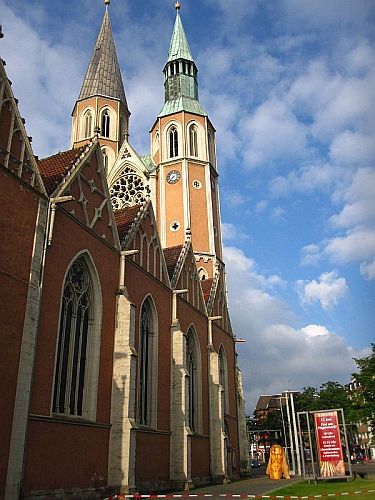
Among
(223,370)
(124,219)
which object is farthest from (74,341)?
(223,370)

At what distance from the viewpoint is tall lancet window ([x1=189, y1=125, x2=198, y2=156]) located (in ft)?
154

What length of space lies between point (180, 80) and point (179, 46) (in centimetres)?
608

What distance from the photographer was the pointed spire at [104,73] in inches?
1964

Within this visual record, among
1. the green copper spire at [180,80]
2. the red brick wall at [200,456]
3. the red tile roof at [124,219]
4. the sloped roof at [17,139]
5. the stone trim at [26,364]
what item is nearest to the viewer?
the stone trim at [26,364]

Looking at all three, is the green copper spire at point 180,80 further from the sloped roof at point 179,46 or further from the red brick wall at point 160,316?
the red brick wall at point 160,316

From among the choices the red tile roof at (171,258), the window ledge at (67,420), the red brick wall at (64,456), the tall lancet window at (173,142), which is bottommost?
the red brick wall at (64,456)

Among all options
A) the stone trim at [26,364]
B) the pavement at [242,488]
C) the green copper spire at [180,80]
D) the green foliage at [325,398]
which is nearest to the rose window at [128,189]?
the green copper spire at [180,80]

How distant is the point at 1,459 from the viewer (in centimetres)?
1319

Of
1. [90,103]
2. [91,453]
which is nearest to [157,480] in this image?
[91,453]

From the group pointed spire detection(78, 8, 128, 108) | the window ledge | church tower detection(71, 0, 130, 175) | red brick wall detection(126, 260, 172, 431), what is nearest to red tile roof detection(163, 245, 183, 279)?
red brick wall detection(126, 260, 172, 431)

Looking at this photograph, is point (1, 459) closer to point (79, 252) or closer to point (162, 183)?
point (79, 252)

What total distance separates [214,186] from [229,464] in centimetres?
2493

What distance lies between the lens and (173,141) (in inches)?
1879

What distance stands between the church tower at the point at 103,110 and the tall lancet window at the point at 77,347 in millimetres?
29959
